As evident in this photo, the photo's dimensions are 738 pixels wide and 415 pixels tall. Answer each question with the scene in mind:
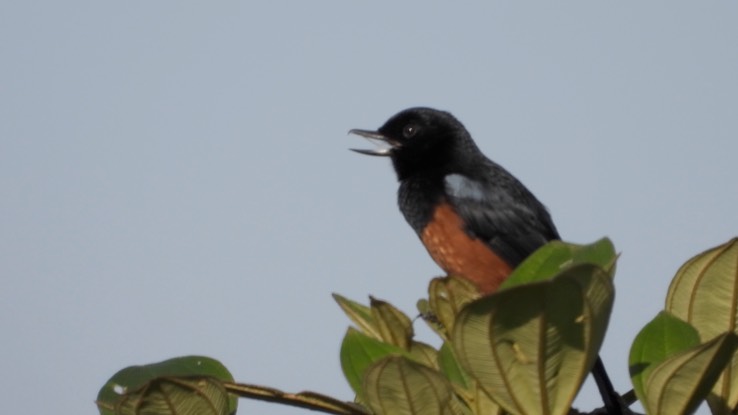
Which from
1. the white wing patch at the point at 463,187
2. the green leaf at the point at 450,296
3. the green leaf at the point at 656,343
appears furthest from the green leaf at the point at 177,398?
the white wing patch at the point at 463,187

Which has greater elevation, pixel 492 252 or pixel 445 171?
pixel 445 171

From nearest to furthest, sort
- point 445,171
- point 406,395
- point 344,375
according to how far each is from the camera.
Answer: point 406,395 → point 344,375 → point 445,171

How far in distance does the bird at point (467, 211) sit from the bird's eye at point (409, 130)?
0.03 ft

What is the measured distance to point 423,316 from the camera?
2455 millimetres

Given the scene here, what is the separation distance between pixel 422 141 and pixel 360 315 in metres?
5.07

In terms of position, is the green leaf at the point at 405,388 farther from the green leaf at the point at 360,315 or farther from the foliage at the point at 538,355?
the green leaf at the point at 360,315

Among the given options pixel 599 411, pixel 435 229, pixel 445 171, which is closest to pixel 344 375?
pixel 599 411

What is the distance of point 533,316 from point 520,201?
5.03m

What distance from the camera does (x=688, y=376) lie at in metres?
1.73

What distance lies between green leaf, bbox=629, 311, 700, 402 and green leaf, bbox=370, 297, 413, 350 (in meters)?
0.41

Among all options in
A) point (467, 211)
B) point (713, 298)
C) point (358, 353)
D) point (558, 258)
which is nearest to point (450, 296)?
point (358, 353)

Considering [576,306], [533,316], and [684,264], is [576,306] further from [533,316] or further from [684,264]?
[684,264]

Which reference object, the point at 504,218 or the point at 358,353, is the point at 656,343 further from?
the point at 504,218

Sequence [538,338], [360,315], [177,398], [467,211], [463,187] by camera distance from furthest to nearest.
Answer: [463,187] → [467,211] → [360,315] → [177,398] → [538,338]
